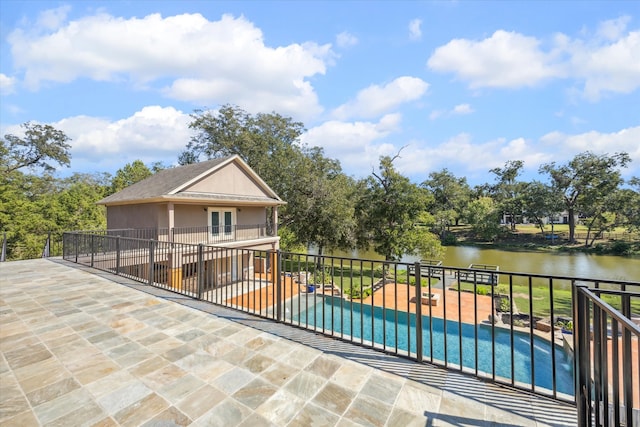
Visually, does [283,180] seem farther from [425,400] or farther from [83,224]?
[425,400]

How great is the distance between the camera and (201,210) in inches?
543

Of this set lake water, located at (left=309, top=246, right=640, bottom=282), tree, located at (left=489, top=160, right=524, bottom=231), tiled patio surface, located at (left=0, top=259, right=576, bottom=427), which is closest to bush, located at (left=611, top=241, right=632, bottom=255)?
lake water, located at (left=309, top=246, right=640, bottom=282)

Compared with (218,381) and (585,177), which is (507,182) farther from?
(218,381)

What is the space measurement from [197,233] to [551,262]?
28771 mm

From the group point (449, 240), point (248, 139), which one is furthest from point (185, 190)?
point (449, 240)

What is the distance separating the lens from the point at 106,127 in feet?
99.9

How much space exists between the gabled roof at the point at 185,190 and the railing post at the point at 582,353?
488 inches

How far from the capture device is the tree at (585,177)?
1119 inches

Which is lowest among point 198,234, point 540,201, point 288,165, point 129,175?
point 198,234

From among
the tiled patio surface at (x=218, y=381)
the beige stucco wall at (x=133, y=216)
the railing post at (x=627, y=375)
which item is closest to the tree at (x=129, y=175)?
the beige stucco wall at (x=133, y=216)

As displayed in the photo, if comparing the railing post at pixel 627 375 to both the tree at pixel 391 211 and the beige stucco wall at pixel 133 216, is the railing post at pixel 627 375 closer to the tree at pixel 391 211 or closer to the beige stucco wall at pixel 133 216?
the beige stucco wall at pixel 133 216

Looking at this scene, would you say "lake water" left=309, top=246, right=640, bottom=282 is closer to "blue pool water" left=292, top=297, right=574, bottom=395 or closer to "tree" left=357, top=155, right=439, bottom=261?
"tree" left=357, top=155, right=439, bottom=261

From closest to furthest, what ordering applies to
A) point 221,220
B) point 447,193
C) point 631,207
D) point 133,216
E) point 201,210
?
point 133,216, point 201,210, point 221,220, point 631,207, point 447,193

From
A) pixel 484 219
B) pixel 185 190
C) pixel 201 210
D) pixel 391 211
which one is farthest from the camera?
pixel 484 219
